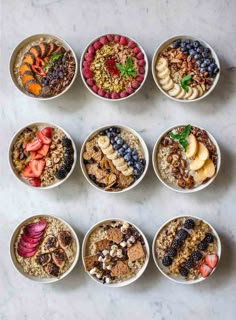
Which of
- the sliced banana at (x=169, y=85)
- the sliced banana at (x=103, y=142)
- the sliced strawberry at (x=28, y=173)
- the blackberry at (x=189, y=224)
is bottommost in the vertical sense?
the blackberry at (x=189, y=224)

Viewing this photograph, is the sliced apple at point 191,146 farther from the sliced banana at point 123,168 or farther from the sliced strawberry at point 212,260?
the sliced strawberry at point 212,260

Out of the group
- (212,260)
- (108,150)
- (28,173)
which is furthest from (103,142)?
(212,260)

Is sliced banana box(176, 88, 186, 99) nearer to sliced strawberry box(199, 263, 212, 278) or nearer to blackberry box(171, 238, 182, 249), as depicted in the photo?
blackberry box(171, 238, 182, 249)

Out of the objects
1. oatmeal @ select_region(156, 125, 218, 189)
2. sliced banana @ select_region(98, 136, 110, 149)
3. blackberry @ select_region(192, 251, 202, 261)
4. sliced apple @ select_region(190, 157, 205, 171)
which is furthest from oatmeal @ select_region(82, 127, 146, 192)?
blackberry @ select_region(192, 251, 202, 261)

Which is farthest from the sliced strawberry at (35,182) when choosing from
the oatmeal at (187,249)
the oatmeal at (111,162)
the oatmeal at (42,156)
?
the oatmeal at (187,249)

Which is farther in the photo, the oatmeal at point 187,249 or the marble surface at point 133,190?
the marble surface at point 133,190

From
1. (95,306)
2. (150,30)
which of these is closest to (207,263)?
(95,306)
